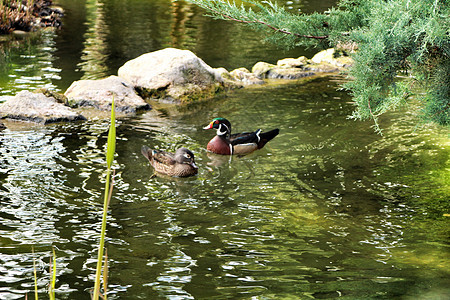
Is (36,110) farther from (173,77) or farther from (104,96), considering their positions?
(173,77)

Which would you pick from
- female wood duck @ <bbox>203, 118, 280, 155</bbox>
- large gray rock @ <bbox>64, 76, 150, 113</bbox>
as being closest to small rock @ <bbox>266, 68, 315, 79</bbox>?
large gray rock @ <bbox>64, 76, 150, 113</bbox>

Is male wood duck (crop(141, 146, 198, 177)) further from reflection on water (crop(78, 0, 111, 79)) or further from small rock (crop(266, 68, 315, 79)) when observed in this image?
small rock (crop(266, 68, 315, 79))

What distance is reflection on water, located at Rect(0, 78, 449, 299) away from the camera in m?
5.29

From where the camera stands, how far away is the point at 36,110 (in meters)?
11.0

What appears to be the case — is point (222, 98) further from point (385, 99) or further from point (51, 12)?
point (51, 12)

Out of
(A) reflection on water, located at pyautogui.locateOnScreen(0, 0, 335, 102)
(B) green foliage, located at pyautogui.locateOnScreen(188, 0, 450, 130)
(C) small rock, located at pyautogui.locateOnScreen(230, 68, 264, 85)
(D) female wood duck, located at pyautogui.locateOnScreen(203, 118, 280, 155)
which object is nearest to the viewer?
(B) green foliage, located at pyautogui.locateOnScreen(188, 0, 450, 130)

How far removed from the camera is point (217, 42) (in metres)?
18.8

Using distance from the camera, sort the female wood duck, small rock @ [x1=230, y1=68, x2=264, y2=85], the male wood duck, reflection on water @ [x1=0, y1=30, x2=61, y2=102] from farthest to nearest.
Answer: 1. small rock @ [x1=230, y1=68, x2=264, y2=85]
2. reflection on water @ [x1=0, y1=30, x2=61, y2=102]
3. the female wood duck
4. the male wood duck

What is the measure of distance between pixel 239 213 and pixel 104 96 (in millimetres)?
5896

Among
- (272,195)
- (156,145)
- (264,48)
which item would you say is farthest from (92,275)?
(264,48)

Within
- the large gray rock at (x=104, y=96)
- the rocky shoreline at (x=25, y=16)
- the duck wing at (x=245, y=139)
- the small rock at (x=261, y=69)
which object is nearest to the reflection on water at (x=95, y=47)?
the rocky shoreline at (x=25, y=16)

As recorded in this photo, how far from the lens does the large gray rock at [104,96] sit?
1187 centimetres

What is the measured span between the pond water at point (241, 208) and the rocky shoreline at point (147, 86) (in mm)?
485

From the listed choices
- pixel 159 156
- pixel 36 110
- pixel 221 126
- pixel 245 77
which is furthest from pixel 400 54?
pixel 245 77
